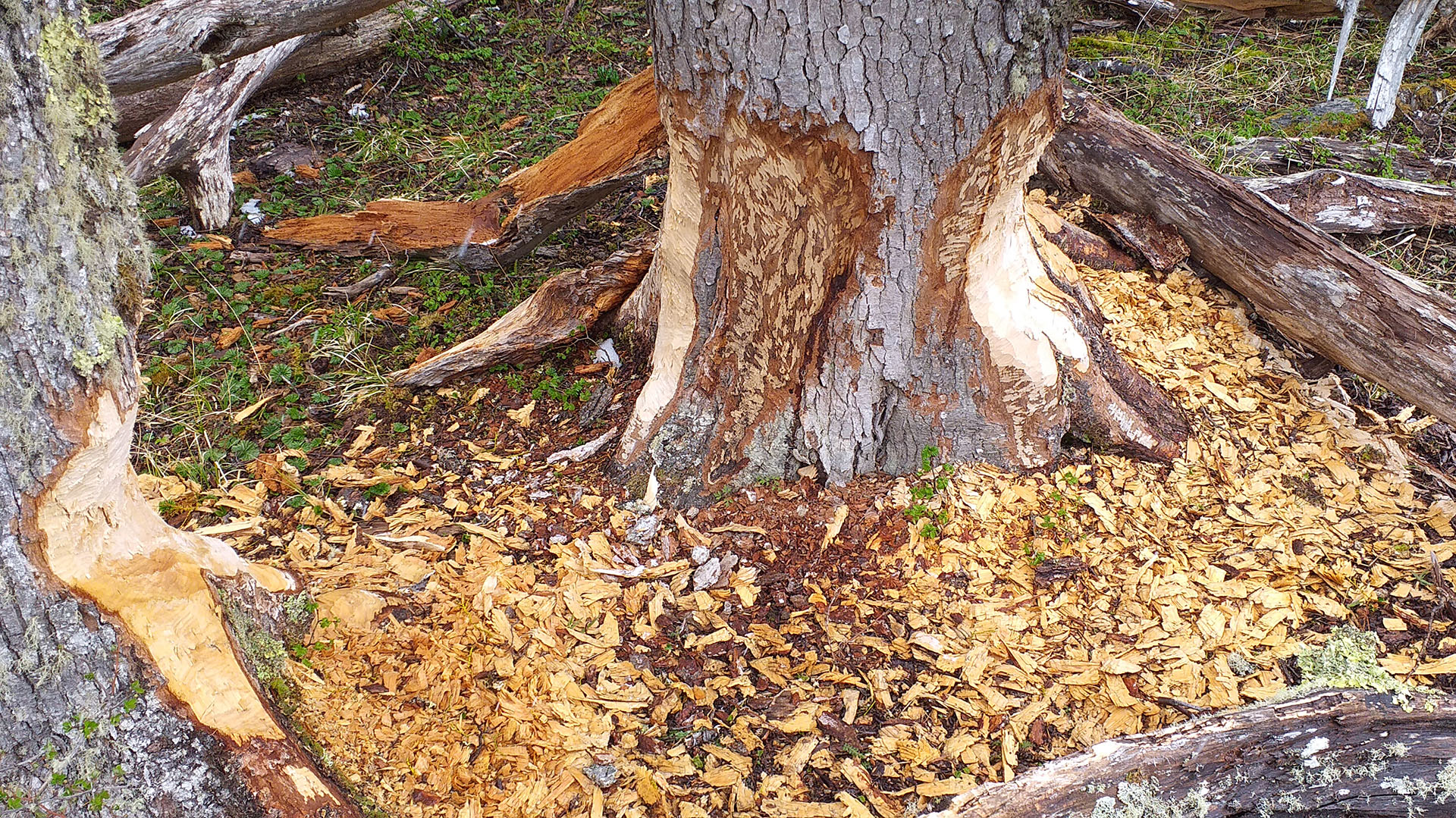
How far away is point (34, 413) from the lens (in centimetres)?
163

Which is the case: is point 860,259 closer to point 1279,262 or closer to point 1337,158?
point 1279,262

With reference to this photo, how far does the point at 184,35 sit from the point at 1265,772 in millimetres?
4381

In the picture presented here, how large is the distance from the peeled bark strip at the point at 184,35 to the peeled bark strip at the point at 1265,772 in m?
3.79

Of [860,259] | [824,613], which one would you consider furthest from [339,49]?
[824,613]

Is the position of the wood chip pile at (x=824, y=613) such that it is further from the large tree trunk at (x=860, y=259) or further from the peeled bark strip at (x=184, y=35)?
the peeled bark strip at (x=184, y=35)

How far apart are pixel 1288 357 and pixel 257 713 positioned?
3585mm

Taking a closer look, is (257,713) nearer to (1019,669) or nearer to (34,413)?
(34,413)

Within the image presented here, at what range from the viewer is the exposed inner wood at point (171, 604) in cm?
180

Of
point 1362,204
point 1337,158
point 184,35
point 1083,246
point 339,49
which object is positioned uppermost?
point 184,35

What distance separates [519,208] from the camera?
3.70 meters

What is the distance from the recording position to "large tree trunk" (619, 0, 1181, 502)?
6.99 feet

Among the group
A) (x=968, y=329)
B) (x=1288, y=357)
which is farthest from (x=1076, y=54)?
(x=968, y=329)

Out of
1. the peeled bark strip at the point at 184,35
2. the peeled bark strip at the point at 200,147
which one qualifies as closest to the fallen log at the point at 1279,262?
the peeled bark strip at the point at 184,35

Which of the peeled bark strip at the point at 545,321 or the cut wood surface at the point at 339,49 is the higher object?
the cut wood surface at the point at 339,49
